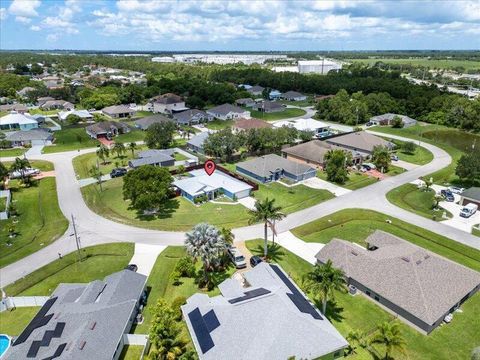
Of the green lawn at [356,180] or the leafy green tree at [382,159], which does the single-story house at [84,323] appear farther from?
the leafy green tree at [382,159]

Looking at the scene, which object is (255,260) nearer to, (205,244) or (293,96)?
(205,244)

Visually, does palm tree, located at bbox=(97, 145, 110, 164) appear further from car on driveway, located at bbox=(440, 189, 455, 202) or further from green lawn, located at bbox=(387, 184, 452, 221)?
car on driveway, located at bbox=(440, 189, 455, 202)

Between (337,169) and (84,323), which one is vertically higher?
(337,169)

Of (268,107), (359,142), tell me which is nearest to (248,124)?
(268,107)

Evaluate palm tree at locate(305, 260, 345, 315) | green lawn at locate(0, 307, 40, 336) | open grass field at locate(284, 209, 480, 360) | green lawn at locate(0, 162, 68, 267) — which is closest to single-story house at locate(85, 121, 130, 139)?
green lawn at locate(0, 162, 68, 267)

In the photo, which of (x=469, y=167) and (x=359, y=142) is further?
(x=359, y=142)

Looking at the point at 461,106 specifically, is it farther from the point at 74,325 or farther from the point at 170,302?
the point at 74,325

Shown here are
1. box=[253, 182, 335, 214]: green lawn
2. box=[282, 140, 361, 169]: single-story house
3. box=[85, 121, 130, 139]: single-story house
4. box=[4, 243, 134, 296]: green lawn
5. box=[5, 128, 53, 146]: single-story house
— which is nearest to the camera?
box=[4, 243, 134, 296]: green lawn
